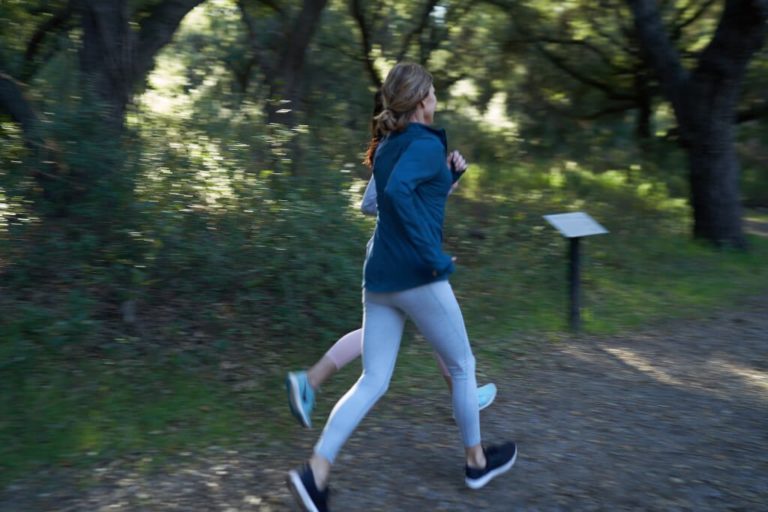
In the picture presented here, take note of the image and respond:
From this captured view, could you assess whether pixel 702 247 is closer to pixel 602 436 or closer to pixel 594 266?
pixel 594 266

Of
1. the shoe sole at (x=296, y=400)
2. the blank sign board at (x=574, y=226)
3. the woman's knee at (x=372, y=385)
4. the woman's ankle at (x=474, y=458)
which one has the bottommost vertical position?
the woman's ankle at (x=474, y=458)

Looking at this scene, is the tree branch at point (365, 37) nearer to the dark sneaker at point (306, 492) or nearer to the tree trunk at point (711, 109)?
the tree trunk at point (711, 109)

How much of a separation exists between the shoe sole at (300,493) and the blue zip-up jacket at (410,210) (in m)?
0.92

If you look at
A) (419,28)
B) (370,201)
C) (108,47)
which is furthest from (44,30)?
(370,201)

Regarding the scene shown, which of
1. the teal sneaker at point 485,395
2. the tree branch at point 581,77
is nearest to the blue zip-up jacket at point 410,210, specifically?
the teal sneaker at point 485,395

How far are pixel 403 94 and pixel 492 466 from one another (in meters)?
1.91

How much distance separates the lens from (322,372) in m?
4.55

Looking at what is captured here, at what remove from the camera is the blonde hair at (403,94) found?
383 centimetres

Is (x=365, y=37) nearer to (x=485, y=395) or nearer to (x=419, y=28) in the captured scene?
(x=419, y=28)

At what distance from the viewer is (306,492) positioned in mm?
3740

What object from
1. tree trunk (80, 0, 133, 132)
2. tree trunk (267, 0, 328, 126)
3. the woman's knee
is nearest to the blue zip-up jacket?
the woman's knee

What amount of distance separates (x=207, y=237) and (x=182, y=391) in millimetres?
1306

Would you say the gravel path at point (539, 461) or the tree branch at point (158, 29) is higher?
the tree branch at point (158, 29)

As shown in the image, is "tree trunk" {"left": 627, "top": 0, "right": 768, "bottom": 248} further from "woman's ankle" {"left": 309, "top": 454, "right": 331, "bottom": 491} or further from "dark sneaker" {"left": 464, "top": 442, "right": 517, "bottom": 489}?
"woman's ankle" {"left": 309, "top": 454, "right": 331, "bottom": 491}
